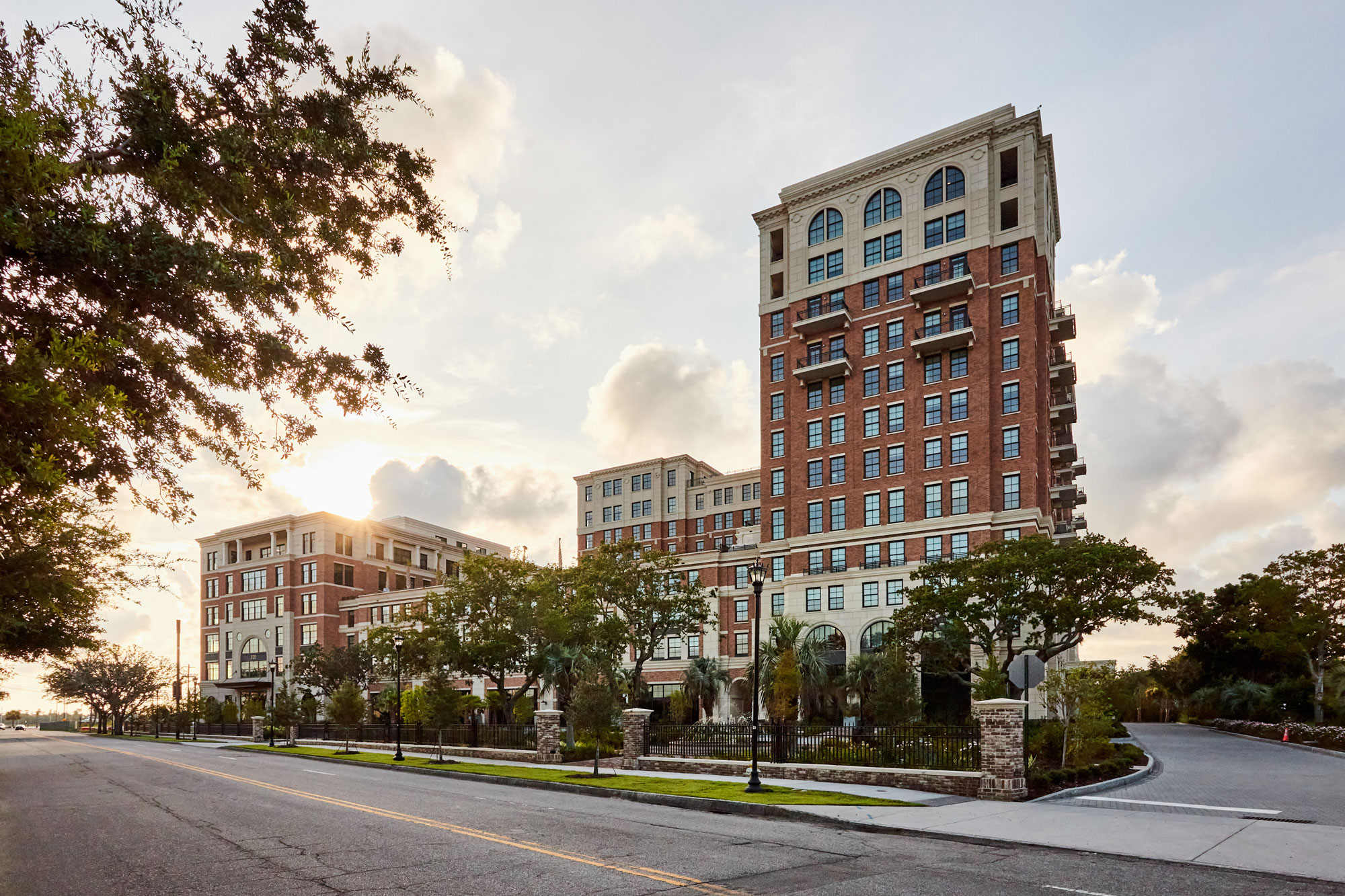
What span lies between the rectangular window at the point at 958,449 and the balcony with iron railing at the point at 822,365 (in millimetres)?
8617

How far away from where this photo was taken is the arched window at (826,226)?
201 ft

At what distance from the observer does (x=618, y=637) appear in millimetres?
43938

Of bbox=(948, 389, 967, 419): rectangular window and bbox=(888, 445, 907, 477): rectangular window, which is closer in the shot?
bbox=(948, 389, 967, 419): rectangular window

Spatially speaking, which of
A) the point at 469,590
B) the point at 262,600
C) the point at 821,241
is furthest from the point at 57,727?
the point at 821,241

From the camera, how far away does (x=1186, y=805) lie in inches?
698

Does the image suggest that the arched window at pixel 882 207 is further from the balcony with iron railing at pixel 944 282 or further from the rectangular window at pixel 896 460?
the rectangular window at pixel 896 460

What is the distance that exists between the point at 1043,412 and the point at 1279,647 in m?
20.4

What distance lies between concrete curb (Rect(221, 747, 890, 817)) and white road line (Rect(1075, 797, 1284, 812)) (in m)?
6.82

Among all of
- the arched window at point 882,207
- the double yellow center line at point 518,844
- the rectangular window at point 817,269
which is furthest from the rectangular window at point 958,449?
the double yellow center line at point 518,844

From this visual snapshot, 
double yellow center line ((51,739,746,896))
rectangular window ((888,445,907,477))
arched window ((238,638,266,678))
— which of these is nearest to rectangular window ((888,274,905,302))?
rectangular window ((888,445,907,477))

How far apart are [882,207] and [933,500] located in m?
20.2

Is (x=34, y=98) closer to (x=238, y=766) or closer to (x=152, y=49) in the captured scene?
(x=152, y=49)

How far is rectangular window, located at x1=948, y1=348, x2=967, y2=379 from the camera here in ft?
180

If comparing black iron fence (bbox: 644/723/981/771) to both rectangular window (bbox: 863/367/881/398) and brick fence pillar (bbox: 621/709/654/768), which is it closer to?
brick fence pillar (bbox: 621/709/654/768)
